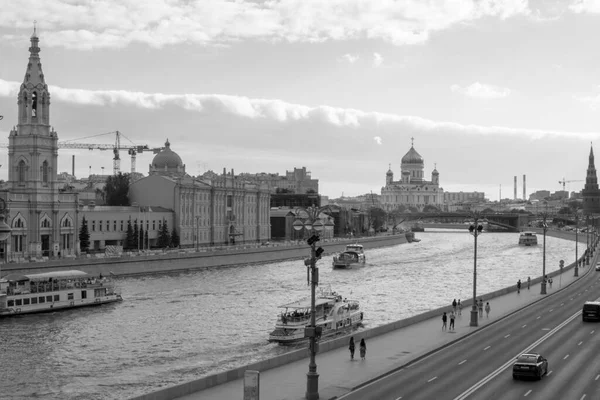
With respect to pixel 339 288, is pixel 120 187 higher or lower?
higher

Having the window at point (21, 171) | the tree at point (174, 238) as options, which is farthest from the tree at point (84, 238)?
the tree at point (174, 238)

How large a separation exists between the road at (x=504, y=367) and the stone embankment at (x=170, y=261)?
41660 millimetres

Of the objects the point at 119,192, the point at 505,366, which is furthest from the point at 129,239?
the point at 505,366

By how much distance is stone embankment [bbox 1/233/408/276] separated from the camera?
237ft

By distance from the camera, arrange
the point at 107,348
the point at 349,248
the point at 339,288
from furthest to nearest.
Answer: the point at 349,248
the point at 339,288
the point at 107,348

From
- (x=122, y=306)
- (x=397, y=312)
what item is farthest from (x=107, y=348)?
Result: (x=397, y=312)

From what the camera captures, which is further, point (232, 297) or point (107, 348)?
point (232, 297)

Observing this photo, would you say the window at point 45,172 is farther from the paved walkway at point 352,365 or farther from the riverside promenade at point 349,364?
the paved walkway at point 352,365

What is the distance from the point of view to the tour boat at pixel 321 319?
43.3 metres

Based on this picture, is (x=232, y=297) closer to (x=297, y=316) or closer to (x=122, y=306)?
(x=122, y=306)

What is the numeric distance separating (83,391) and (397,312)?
28772mm

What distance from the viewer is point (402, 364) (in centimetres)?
3284

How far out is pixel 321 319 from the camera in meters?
45.3

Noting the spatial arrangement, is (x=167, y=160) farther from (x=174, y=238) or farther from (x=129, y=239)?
(x=129, y=239)
